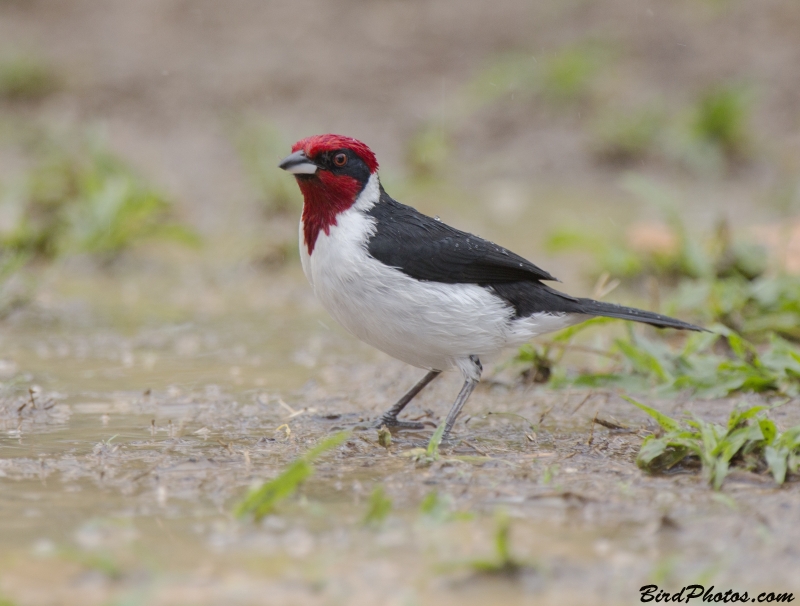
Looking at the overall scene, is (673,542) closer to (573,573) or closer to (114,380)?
(573,573)

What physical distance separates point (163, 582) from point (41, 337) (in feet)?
10.7

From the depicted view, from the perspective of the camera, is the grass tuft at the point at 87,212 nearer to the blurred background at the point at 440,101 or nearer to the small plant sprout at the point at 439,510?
the blurred background at the point at 440,101

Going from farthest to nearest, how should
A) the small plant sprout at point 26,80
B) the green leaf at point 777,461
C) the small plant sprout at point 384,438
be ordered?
the small plant sprout at point 26,80, the small plant sprout at point 384,438, the green leaf at point 777,461

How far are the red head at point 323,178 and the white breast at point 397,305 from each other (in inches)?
2.0

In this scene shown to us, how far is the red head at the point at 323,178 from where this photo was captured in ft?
13.3

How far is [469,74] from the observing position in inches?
444

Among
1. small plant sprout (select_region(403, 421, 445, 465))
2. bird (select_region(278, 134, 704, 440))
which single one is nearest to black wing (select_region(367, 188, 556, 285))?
bird (select_region(278, 134, 704, 440))

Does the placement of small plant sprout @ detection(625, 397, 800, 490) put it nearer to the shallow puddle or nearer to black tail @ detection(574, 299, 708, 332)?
the shallow puddle

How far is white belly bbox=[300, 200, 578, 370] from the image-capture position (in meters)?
3.88

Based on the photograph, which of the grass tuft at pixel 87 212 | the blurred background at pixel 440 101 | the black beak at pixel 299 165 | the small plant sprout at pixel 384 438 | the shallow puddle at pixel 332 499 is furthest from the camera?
the blurred background at pixel 440 101

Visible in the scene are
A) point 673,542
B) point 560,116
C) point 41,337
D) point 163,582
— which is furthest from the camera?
point 560,116

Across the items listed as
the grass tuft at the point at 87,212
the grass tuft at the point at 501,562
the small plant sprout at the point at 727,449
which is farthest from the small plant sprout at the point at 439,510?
the grass tuft at the point at 87,212

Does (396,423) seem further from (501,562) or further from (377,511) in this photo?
(501,562)

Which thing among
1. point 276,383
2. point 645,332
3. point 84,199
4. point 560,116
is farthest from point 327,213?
point 560,116
